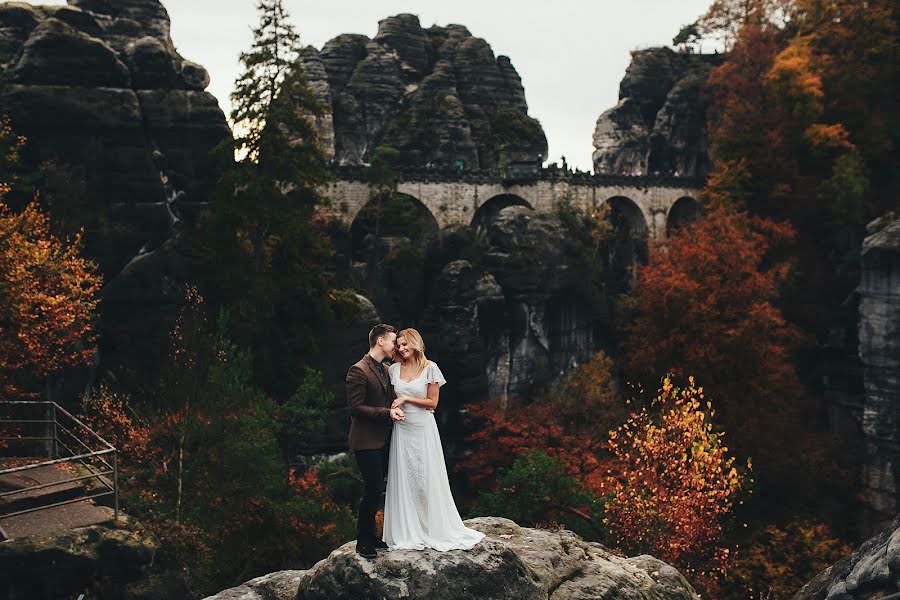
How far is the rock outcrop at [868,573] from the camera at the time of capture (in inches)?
384

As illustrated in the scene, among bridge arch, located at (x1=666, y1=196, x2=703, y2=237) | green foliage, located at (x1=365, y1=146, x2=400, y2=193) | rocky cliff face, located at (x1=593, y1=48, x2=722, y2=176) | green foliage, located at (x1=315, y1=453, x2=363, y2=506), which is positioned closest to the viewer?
green foliage, located at (x1=315, y1=453, x2=363, y2=506)

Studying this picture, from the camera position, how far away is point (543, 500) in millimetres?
24578

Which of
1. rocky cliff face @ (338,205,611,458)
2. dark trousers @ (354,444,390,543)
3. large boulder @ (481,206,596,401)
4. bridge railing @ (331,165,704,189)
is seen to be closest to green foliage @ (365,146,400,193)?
bridge railing @ (331,165,704,189)

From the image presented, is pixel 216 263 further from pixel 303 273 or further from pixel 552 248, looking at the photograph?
pixel 552 248

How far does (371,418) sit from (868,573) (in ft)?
20.2

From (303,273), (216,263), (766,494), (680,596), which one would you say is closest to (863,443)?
(766,494)

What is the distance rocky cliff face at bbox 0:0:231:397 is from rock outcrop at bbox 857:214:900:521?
90.9 ft

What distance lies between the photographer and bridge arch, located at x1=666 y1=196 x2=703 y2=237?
54000 mm

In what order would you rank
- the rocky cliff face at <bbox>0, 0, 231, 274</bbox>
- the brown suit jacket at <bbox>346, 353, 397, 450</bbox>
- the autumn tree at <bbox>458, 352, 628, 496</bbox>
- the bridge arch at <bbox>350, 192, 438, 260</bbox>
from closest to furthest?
1. the brown suit jacket at <bbox>346, 353, 397, 450</bbox>
2. the rocky cliff face at <bbox>0, 0, 231, 274</bbox>
3. the autumn tree at <bbox>458, 352, 628, 496</bbox>
4. the bridge arch at <bbox>350, 192, 438, 260</bbox>

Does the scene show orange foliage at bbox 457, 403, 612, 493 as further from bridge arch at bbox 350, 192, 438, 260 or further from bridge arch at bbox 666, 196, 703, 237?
bridge arch at bbox 666, 196, 703, 237

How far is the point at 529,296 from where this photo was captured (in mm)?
41531

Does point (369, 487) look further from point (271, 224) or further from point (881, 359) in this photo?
point (881, 359)

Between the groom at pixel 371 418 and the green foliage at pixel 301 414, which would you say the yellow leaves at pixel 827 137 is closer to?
the green foliage at pixel 301 414

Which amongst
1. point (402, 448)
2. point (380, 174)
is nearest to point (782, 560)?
point (402, 448)
